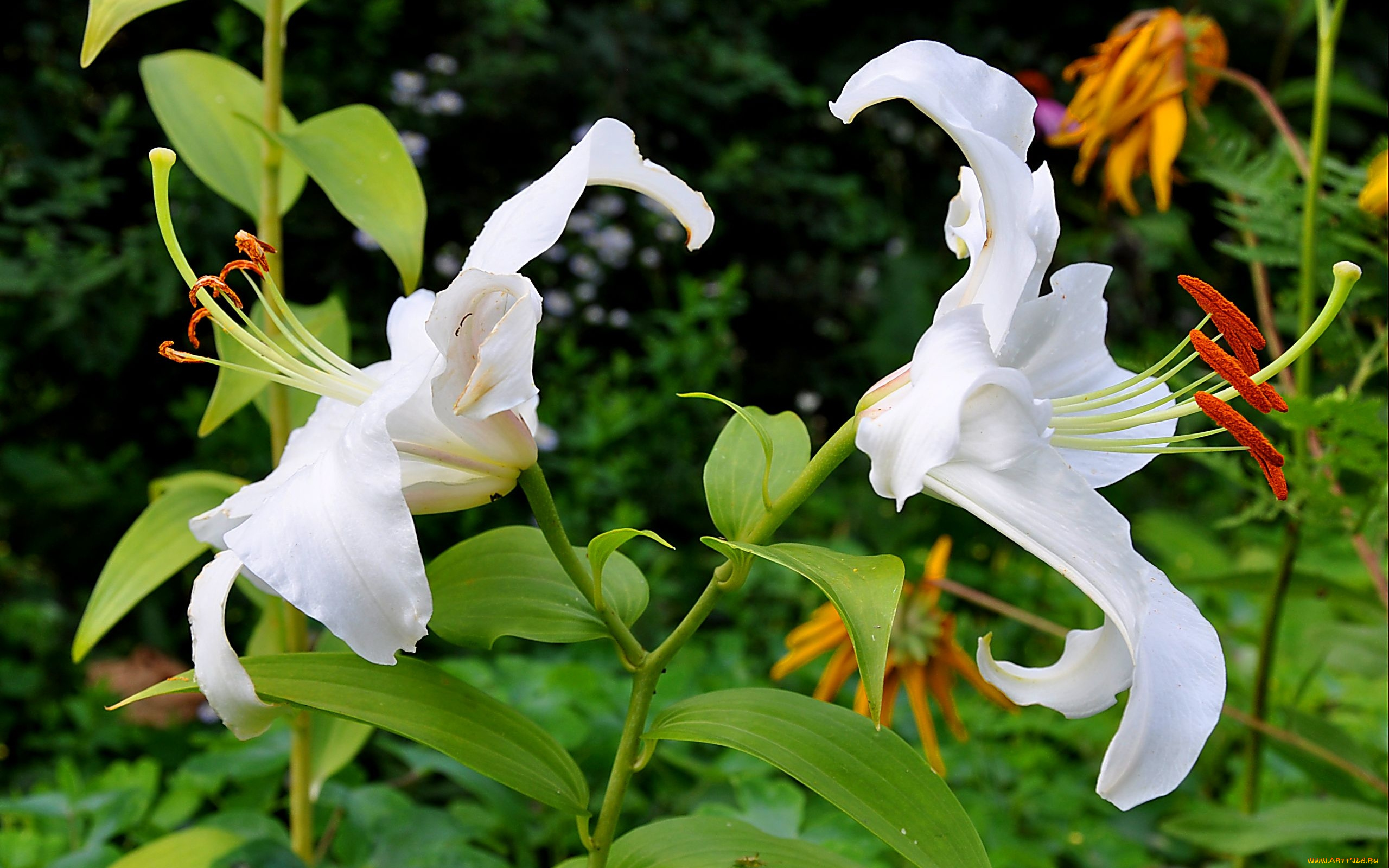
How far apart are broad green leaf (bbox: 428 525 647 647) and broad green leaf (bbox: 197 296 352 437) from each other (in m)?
0.17

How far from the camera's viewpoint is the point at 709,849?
18.4 inches

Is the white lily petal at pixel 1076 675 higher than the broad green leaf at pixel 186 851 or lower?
higher

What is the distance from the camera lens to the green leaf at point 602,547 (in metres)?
0.42

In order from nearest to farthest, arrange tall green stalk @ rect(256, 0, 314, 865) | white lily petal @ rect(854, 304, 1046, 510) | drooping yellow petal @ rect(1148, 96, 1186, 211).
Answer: white lily petal @ rect(854, 304, 1046, 510) < tall green stalk @ rect(256, 0, 314, 865) < drooping yellow petal @ rect(1148, 96, 1186, 211)

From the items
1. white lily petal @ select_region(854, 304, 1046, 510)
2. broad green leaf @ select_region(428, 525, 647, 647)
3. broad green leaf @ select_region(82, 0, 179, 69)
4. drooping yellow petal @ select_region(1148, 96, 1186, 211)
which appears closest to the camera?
white lily petal @ select_region(854, 304, 1046, 510)

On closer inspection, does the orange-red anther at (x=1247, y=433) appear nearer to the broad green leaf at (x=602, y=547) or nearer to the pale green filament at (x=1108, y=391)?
the pale green filament at (x=1108, y=391)

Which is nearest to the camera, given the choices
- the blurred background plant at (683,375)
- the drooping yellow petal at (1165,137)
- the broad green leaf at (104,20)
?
the broad green leaf at (104,20)

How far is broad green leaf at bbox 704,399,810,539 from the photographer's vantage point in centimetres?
45

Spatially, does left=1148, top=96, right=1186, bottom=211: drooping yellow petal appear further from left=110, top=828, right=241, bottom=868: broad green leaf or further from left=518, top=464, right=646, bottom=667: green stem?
left=110, top=828, right=241, bottom=868: broad green leaf

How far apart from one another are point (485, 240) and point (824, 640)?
550 mm

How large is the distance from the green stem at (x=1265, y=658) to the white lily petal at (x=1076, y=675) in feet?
1.43

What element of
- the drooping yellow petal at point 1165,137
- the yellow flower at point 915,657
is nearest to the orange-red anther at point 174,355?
the yellow flower at point 915,657

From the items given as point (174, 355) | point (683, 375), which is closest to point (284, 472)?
point (174, 355)

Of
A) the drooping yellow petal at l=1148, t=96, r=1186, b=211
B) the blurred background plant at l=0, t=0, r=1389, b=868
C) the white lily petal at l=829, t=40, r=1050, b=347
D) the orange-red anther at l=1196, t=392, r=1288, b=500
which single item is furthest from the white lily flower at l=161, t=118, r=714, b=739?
the drooping yellow petal at l=1148, t=96, r=1186, b=211
